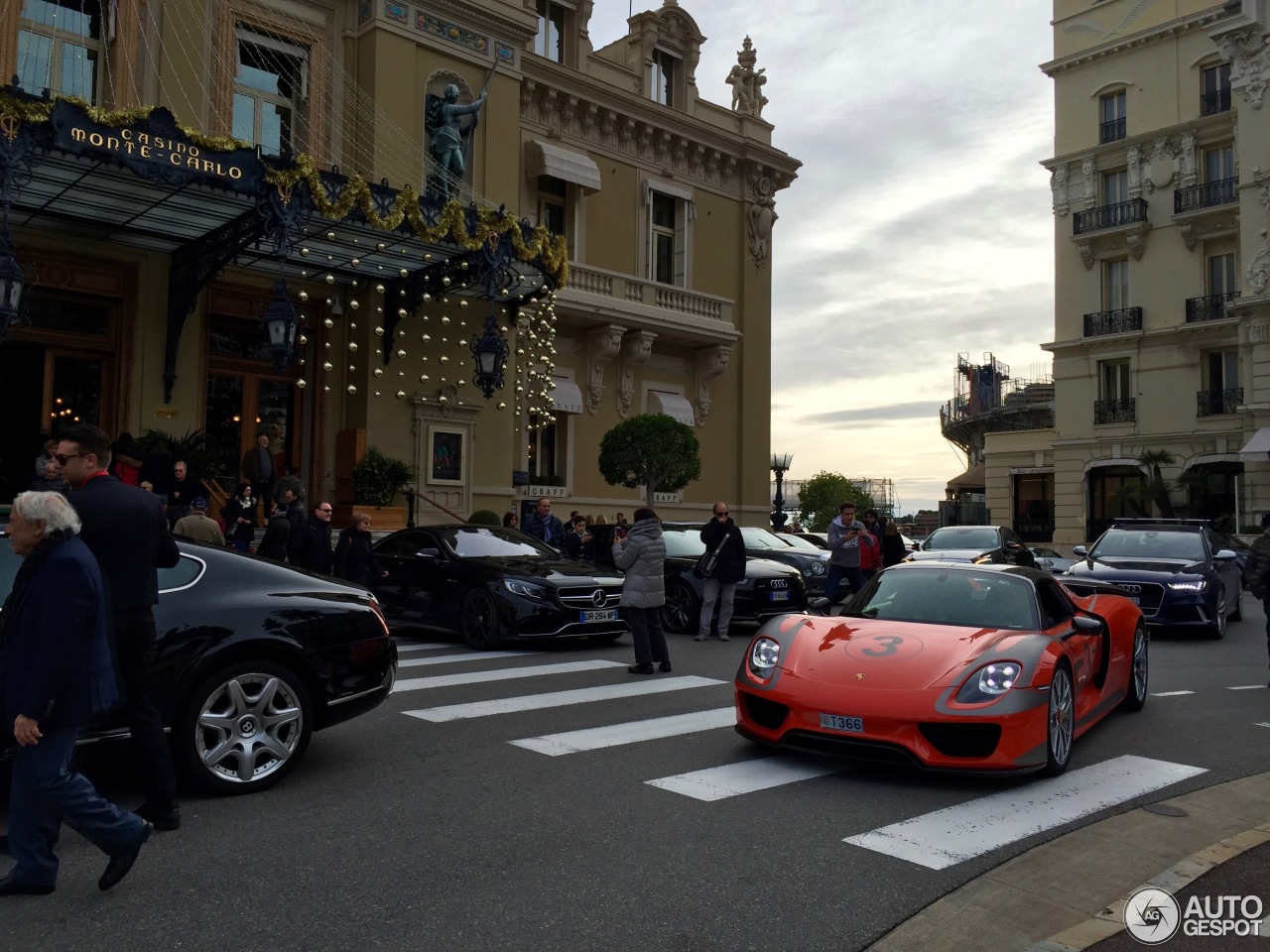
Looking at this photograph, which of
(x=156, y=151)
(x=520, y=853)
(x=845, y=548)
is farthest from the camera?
(x=845, y=548)

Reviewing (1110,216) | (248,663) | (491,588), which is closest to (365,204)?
(491,588)

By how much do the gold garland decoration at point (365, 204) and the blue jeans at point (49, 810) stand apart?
1183cm

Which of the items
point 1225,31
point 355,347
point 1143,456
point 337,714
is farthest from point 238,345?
point 1225,31

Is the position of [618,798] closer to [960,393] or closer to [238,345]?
[238,345]

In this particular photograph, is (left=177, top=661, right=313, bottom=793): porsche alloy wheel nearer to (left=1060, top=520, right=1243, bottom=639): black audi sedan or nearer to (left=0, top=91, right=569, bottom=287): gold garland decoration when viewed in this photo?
(left=1060, top=520, right=1243, bottom=639): black audi sedan

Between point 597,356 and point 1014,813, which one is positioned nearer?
point 1014,813

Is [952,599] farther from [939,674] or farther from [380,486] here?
[380,486]

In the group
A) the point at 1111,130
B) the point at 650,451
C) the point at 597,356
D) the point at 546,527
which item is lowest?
the point at 546,527

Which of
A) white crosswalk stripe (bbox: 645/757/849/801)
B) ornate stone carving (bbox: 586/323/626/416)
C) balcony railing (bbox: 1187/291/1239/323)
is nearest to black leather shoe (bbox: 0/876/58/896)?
white crosswalk stripe (bbox: 645/757/849/801)

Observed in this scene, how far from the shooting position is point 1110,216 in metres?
38.8

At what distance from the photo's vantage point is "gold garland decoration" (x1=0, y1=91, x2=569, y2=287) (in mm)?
13539

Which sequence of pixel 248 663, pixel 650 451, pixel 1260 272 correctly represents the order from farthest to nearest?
pixel 1260 272, pixel 650 451, pixel 248 663

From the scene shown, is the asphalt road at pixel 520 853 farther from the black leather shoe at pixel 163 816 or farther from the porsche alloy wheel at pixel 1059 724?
the porsche alloy wheel at pixel 1059 724

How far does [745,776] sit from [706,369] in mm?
23169
